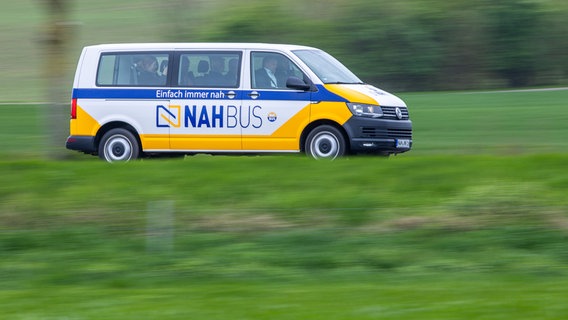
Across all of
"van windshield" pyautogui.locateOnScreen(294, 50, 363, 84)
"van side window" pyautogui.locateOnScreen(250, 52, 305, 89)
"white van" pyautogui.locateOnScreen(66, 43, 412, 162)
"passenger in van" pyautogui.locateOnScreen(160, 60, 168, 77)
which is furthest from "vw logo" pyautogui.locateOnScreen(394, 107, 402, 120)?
"passenger in van" pyautogui.locateOnScreen(160, 60, 168, 77)

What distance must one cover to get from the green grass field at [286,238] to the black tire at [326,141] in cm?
155

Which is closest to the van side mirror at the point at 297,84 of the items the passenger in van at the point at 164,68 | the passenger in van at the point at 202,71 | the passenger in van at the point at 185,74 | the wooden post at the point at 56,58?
the passenger in van at the point at 202,71

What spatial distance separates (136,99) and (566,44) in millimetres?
23132

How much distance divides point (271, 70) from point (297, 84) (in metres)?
0.56

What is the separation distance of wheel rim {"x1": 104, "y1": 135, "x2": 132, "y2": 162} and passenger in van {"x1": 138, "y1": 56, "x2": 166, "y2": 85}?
3.00 ft

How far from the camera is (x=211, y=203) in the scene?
13.4 metres

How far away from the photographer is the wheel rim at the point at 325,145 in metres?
16.3

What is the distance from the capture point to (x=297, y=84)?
16219mm

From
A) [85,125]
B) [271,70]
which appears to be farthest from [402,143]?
[85,125]

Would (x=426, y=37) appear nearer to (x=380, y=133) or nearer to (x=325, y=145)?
(x=380, y=133)

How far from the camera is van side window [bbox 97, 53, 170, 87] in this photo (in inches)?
664

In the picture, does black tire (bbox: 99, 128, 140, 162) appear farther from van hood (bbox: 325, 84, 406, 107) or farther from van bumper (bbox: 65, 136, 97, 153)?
van hood (bbox: 325, 84, 406, 107)

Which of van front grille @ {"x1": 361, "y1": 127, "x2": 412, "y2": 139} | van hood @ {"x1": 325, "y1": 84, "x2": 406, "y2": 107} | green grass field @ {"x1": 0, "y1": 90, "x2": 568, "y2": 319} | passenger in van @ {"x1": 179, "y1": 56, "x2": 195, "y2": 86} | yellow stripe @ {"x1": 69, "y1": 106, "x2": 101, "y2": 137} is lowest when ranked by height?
green grass field @ {"x1": 0, "y1": 90, "x2": 568, "y2": 319}

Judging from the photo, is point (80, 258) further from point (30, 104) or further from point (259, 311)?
point (30, 104)
